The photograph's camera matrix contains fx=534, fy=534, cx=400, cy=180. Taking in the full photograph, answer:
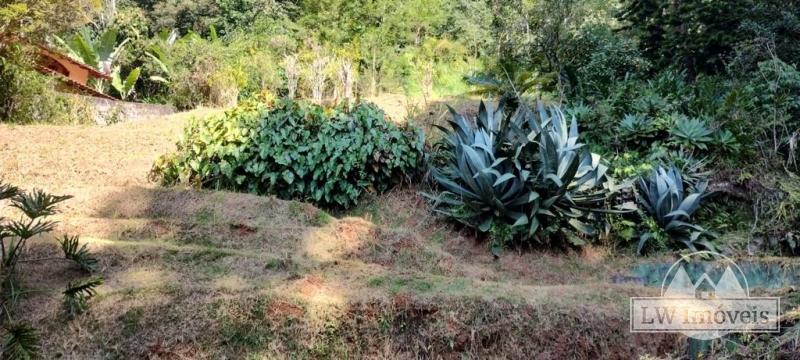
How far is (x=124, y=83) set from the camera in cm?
1344

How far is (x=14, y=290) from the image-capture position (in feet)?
9.59

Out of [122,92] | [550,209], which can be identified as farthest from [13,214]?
[122,92]

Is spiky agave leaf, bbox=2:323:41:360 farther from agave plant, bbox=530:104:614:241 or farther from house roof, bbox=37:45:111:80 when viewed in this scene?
house roof, bbox=37:45:111:80

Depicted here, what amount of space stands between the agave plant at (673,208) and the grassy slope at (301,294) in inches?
26.3

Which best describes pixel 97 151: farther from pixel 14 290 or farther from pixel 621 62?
pixel 621 62

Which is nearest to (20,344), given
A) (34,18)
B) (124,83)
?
(34,18)

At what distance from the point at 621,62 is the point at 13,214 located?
866 cm

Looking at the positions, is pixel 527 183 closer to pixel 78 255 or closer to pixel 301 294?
pixel 301 294

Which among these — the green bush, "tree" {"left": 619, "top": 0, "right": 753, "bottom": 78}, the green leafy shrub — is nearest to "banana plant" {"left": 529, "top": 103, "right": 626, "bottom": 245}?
the green bush

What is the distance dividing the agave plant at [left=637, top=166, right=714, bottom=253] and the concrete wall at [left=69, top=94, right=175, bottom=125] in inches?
333

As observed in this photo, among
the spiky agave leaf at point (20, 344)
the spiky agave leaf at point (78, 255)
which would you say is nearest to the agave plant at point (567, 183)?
the spiky agave leaf at point (78, 255)

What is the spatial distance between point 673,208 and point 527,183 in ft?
5.10

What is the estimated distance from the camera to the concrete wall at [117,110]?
9289 mm

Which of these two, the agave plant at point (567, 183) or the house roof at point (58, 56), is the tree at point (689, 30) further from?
the house roof at point (58, 56)
